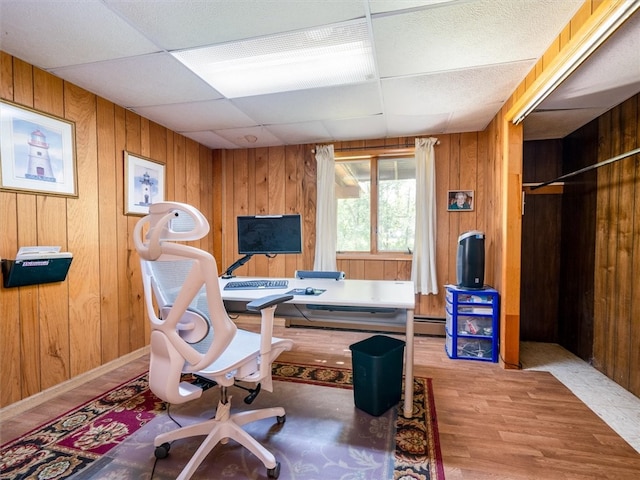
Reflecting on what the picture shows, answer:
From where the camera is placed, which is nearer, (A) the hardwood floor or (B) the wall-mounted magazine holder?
(A) the hardwood floor

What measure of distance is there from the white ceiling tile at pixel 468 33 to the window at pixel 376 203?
1.61 meters

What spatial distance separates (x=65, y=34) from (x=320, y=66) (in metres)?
1.49

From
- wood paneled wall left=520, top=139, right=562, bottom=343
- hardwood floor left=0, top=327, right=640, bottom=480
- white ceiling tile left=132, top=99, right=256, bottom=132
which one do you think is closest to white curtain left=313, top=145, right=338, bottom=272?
white ceiling tile left=132, top=99, right=256, bottom=132

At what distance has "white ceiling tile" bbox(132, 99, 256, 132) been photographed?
2668 mm

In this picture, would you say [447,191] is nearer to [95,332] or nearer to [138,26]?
[138,26]

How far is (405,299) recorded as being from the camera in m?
1.87

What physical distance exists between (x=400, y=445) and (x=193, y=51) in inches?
103

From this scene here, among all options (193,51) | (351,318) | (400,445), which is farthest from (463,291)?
(193,51)

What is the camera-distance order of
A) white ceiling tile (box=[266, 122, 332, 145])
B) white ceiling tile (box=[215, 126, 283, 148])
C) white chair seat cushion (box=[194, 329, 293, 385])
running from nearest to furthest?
white chair seat cushion (box=[194, 329, 293, 385]) < white ceiling tile (box=[266, 122, 332, 145]) < white ceiling tile (box=[215, 126, 283, 148])

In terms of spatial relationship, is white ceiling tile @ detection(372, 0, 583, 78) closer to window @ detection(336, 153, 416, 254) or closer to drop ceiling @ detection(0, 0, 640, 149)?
drop ceiling @ detection(0, 0, 640, 149)

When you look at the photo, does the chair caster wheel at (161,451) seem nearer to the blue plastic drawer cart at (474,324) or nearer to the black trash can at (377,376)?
the black trash can at (377,376)

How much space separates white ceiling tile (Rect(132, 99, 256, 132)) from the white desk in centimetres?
160

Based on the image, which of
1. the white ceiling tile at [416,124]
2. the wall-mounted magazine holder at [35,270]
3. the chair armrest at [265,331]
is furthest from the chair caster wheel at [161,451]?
the white ceiling tile at [416,124]

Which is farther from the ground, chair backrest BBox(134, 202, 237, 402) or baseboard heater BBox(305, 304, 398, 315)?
chair backrest BBox(134, 202, 237, 402)
